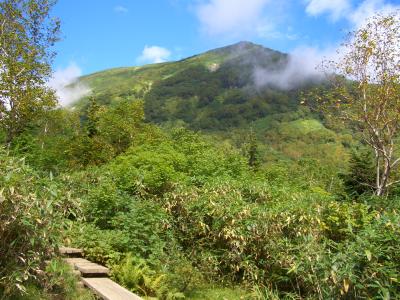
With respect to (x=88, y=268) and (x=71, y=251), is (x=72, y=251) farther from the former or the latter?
(x=88, y=268)

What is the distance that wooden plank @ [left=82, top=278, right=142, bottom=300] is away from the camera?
6.31 meters

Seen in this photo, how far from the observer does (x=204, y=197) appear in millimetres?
10875

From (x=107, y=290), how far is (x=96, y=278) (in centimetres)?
83

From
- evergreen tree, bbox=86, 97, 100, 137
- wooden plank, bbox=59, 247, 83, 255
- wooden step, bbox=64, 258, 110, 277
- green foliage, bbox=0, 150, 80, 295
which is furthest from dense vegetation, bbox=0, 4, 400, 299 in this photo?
evergreen tree, bbox=86, 97, 100, 137

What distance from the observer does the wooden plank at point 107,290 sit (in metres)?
6.31

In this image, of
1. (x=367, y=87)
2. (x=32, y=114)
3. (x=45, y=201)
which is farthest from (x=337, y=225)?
(x=32, y=114)

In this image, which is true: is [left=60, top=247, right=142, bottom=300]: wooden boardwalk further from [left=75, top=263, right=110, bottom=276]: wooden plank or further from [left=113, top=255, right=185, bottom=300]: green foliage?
[left=113, top=255, right=185, bottom=300]: green foliage

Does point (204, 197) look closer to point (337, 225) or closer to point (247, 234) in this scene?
point (247, 234)

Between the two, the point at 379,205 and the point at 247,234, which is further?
the point at 247,234

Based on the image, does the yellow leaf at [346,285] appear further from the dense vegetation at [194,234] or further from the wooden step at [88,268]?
the wooden step at [88,268]

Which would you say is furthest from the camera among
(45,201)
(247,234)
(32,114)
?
(32,114)

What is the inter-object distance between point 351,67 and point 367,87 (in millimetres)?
1094

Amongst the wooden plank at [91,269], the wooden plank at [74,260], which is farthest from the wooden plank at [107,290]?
the wooden plank at [74,260]

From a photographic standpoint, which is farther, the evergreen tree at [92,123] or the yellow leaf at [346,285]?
the evergreen tree at [92,123]
